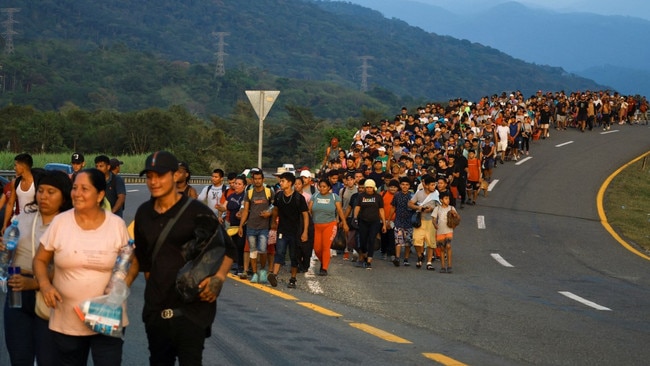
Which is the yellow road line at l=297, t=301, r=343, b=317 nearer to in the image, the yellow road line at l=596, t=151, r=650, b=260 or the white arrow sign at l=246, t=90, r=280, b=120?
the white arrow sign at l=246, t=90, r=280, b=120

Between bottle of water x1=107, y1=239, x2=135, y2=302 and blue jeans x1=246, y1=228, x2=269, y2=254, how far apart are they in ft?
30.2

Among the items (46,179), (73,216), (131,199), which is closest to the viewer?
(73,216)

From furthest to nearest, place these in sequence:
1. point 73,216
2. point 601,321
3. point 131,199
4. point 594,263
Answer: point 131,199 < point 594,263 < point 601,321 < point 73,216

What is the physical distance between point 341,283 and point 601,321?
13.4ft

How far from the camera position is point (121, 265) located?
21.3 ft

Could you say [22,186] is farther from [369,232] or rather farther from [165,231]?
[369,232]

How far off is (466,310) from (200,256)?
7684 millimetres

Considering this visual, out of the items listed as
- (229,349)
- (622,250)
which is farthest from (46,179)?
(622,250)

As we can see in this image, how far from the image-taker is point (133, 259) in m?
6.64

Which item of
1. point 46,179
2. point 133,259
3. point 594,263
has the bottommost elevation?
point 594,263

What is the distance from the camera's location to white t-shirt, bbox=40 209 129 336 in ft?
21.0

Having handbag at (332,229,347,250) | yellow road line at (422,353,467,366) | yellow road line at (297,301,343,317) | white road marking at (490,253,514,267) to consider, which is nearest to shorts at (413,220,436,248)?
handbag at (332,229,347,250)

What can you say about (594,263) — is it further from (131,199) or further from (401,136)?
(131,199)

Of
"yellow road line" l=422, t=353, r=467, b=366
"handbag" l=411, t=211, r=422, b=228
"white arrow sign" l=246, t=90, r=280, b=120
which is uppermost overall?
"white arrow sign" l=246, t=90, r=280, b=120
